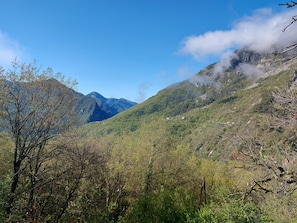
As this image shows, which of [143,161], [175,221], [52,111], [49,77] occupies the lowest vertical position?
[175,221]

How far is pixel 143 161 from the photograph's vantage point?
2750 centimetres

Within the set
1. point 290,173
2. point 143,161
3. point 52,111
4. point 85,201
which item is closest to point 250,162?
point 290,173

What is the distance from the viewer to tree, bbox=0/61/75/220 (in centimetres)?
1500

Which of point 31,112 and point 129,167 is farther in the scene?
point 129,167

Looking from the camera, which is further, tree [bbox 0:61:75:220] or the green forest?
tree [bbox 0:61:75:220]

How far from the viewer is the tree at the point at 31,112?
15.0m

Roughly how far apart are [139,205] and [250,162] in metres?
12.8

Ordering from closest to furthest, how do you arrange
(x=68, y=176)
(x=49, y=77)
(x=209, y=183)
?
(x=49, y=77) → (x=68, y=176) → (x=209, y=183)

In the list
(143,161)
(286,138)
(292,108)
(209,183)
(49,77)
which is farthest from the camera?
(209,183)

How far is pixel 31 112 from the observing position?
50.4 ft

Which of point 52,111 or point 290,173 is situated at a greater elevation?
point 52,111

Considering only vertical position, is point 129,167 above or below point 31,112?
below

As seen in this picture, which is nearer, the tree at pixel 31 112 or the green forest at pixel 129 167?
the green forest at pixel 129 167

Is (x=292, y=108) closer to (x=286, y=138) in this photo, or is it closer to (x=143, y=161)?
(x=286, y=138)
